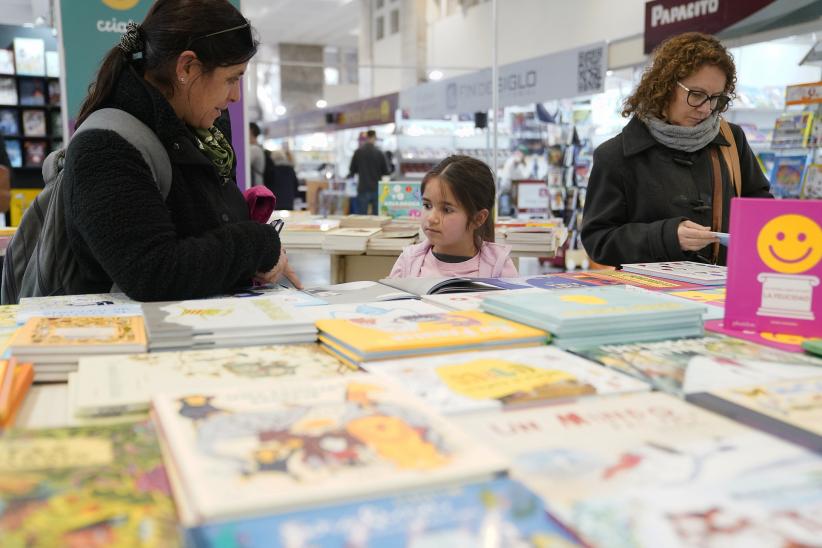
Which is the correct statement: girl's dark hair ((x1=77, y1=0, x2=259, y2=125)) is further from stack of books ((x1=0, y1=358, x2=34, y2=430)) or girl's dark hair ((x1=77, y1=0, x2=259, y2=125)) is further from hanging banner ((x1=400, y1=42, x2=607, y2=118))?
hanging banner ((x1=400, y1=42, x2=607, y2=118))

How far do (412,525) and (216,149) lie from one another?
1259 millimetres

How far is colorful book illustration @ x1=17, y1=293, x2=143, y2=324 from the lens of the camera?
118cm

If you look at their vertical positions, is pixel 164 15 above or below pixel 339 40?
below

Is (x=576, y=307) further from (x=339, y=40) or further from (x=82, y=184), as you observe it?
(x=339, y=40)

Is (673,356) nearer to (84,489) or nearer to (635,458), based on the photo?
(635,458)

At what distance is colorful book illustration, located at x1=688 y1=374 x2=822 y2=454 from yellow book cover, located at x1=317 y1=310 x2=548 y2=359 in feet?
0.98

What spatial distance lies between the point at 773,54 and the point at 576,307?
6.93 metres

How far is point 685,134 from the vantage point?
1967 mm

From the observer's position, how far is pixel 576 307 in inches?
44.2

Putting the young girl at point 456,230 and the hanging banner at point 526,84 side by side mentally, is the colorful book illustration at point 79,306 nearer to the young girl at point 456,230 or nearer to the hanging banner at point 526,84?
the young girl at point 456,230

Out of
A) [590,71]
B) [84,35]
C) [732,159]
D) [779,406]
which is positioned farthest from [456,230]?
[590,71]

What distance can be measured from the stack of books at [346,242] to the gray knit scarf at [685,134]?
4.30ft

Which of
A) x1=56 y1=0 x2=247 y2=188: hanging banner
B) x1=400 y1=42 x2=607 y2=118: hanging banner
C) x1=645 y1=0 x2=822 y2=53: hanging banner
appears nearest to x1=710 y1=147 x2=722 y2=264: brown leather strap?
x1=56 y1=0 x2=247 y2=188: hanging banner


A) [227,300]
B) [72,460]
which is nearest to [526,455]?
[72,460]
